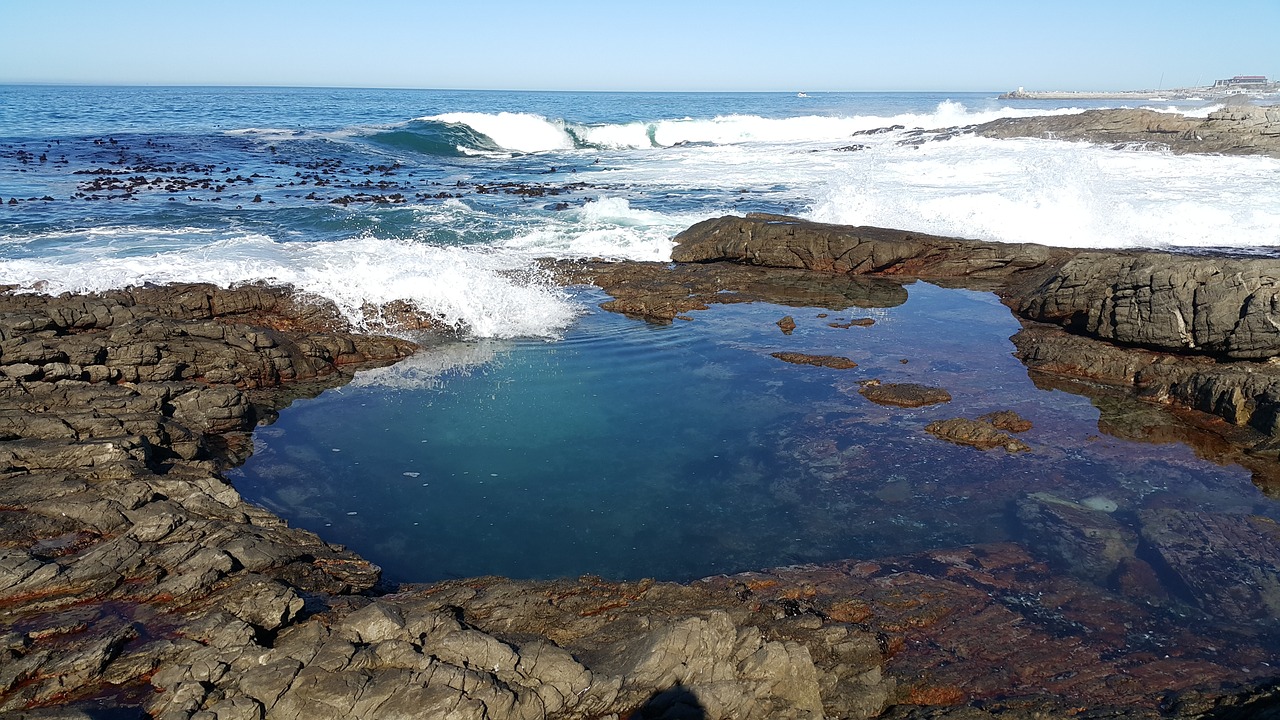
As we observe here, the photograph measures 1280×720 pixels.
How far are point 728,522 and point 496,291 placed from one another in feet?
24.3

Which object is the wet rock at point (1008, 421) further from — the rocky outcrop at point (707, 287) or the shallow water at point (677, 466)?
the rocky outcrop at point (707, 287)

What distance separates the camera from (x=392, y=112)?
63.8 meters

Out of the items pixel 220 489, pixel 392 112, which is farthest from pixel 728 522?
pixel 392 112

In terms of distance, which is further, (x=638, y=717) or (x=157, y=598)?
(x=157, y=598)

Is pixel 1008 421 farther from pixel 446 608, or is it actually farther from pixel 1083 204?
pixel 1083 204

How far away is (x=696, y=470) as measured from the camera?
807cm

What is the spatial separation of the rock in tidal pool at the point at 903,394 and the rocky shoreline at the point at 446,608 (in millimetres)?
1992

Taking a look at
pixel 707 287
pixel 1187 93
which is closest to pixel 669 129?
pixel 707 287

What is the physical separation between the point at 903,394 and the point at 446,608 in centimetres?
653

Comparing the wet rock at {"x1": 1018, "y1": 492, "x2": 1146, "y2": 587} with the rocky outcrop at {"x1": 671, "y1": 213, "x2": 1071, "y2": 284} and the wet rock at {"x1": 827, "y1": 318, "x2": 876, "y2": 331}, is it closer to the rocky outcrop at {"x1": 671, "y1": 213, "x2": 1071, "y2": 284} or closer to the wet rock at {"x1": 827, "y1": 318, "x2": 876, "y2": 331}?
the wet rock at {"x1": 827, "y1": 318, "x2": 876, "y2": 331}

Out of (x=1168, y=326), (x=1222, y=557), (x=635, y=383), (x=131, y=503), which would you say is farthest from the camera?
(x=1168, y=326)

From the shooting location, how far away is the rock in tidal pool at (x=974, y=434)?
845 cm

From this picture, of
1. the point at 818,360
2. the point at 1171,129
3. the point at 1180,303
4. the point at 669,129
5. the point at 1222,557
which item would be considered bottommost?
the point at 1222,557

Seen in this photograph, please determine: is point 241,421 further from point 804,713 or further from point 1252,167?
point 1252,167
